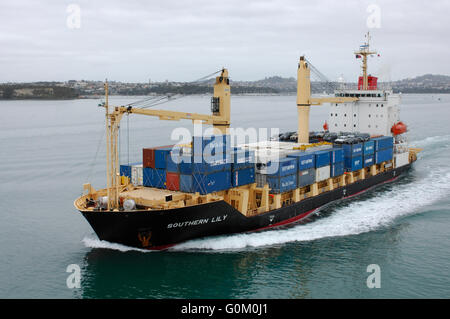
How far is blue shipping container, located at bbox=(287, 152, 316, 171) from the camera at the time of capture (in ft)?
93.9

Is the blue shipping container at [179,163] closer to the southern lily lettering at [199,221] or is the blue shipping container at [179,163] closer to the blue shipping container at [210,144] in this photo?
the blue shipping container at [210,144]

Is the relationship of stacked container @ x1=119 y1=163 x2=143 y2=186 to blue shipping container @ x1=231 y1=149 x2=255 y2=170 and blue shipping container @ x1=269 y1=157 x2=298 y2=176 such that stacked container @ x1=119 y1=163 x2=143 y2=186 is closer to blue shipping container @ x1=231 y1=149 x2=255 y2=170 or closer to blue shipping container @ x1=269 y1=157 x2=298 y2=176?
blue shipping container @ x1=231 y1=149 x2=255 y2=170

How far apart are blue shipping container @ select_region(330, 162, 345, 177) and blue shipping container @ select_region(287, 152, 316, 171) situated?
9.56 ft

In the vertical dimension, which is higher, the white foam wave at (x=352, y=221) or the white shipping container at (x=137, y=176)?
the white shipping container at (x=137, y=176)

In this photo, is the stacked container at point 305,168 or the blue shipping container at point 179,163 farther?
the stacked container at point 305,168

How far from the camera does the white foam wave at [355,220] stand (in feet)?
78.9

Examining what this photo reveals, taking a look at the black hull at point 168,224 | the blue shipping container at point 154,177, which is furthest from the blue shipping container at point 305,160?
the blue shipping container at point 154,177

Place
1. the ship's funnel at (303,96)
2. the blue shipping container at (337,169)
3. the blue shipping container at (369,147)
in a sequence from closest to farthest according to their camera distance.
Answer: the blue shipping container at (337,169), the ship's funnel at (303,96), the blue shipping container at (369,147)

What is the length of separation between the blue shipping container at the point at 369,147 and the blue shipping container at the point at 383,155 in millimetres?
1030

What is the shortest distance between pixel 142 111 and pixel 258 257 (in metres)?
9.92

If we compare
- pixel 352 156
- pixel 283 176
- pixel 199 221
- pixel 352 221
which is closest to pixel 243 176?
pixel 283 176

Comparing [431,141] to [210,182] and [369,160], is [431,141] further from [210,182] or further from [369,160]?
[210,182]

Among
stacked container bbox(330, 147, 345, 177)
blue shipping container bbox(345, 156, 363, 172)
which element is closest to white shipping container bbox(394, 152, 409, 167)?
blue shipping container bbox(345, 156, 363, 172)

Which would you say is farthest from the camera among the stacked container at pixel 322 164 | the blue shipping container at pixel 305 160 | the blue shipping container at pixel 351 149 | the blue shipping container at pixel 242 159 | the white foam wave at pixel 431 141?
the white foam wave at pixel 431 141
